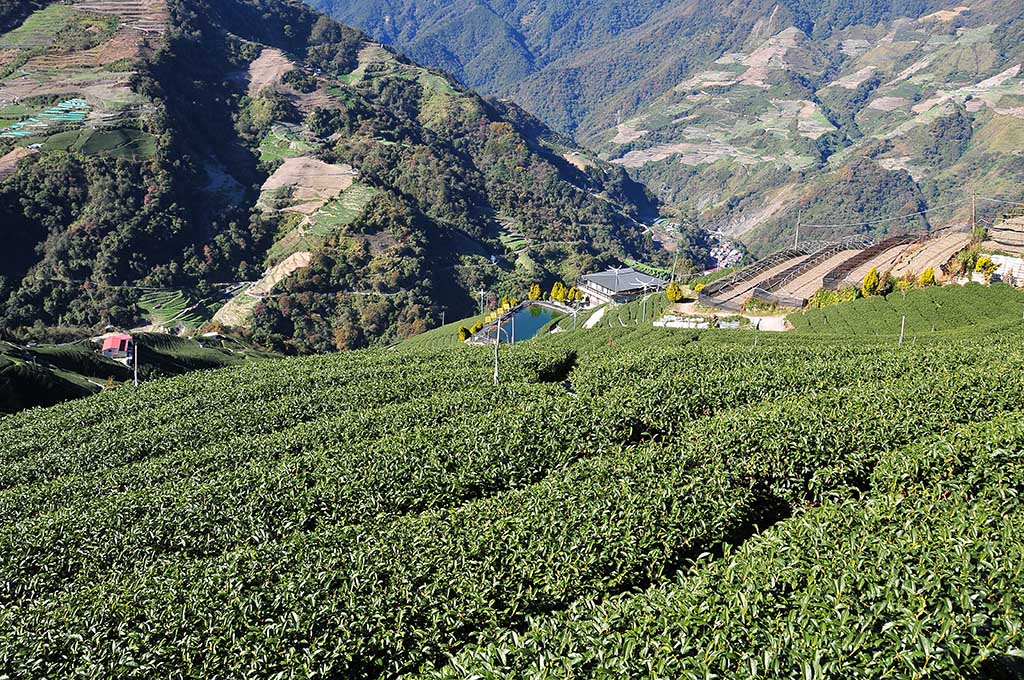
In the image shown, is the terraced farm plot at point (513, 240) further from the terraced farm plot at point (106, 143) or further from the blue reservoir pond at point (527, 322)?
the terraced farm plot at point (106, 143)

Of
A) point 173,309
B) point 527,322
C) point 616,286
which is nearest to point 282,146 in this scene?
point 173,309

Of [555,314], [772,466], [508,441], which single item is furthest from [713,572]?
[555,314]

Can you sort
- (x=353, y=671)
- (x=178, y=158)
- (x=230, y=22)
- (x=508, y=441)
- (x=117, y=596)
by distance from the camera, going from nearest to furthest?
1. (x=353, y=671)
2. (x=117, y=596)
3. (x=508, y=441)
4. (x=178, y=158)
5. (x=230, y=22)

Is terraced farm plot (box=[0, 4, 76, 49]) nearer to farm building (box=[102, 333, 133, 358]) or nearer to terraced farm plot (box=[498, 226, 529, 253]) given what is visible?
terraced farm plot (box=[498, 226, 529, 253])

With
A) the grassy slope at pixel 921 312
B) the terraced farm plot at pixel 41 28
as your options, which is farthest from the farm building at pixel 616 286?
the terraced farm plot at pixel 41 28

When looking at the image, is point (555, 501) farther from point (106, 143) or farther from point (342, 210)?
point (106, 143)

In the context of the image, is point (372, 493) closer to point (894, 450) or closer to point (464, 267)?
point (894, 450)
